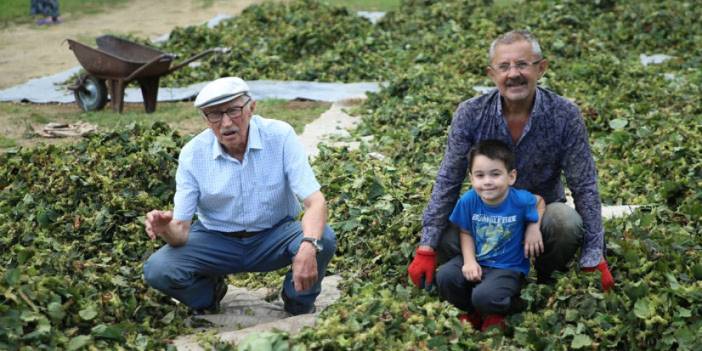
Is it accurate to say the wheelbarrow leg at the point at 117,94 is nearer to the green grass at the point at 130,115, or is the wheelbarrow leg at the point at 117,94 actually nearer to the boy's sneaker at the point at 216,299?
the green grass at the point at 130,115

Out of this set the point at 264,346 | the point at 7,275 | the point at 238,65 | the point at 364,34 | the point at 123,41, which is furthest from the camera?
the point at 364,34

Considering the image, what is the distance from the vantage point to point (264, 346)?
399 centimetres

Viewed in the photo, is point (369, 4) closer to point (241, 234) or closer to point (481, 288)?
point (241, 234)

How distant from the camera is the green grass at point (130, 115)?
32.0ft

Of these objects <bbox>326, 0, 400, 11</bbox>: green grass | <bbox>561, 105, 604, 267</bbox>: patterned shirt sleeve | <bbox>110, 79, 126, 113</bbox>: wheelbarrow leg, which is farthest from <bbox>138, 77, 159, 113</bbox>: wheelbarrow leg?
<bbox>326, 0, 400, 11</bbox>: green grass

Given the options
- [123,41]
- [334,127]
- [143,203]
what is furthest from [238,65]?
[143,203]

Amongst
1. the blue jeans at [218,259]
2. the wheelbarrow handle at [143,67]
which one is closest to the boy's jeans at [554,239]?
the blue jeans at [218,259]

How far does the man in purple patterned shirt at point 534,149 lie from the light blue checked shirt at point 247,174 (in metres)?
0.69

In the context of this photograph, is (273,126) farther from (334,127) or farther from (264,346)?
(334,127)

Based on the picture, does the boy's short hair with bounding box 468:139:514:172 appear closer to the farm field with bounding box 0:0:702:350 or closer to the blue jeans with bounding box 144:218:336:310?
the farm field with bounding box 0:0:702:350

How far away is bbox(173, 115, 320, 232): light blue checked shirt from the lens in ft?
15.9

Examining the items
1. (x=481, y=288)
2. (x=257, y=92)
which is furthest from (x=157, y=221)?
(x=257, y=92)

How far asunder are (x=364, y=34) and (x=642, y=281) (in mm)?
9533

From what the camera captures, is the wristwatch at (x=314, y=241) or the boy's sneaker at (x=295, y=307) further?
the boy's sneaker at (x=295, y=307)
